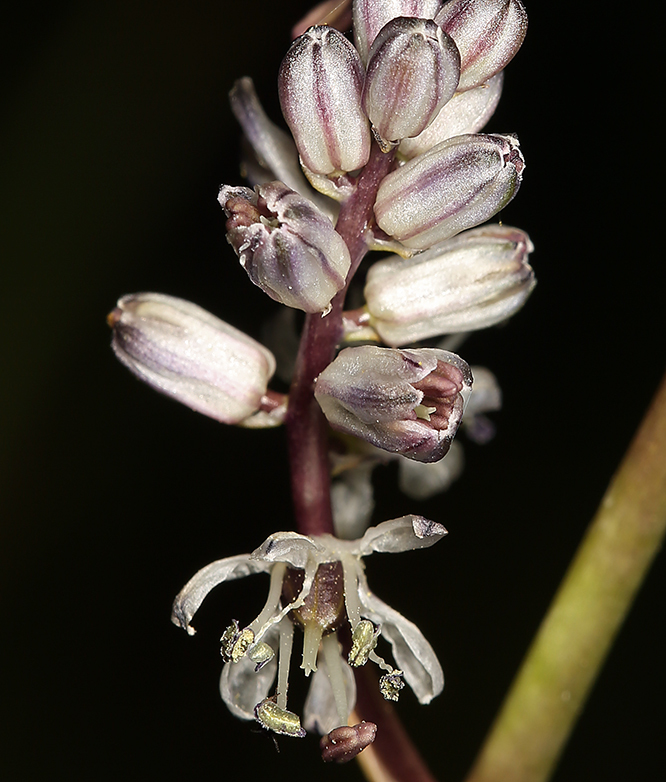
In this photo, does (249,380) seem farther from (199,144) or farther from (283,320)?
(199,144)

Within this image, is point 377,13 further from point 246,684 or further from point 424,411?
point 246,684

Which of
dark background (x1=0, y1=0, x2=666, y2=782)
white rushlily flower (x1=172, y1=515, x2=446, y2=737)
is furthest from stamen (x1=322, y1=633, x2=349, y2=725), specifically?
dark background (x1=0, y1=0, x2=666, y2=782)

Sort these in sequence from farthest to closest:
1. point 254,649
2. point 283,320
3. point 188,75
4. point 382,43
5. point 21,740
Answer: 1. point 188,75
2. point 21,740
3. point 283,320
4. point 254,649
5. point 382,43

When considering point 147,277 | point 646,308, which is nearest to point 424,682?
point 147,277

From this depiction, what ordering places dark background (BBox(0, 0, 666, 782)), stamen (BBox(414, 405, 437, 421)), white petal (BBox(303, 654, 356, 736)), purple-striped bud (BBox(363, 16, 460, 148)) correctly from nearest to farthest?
purple-striped bud (BBox(363, 16, 460, 148)), stamen (BBox(414, 405, 437, 421)), white petal (BBox(303, 654, 356, 736)), dark background (BBox(0, 0, 666, 782))

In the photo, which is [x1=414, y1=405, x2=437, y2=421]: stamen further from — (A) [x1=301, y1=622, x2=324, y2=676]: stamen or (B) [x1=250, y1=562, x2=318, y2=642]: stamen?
(A) [x1=301, y1=622, x2=324, y2=676]: stamen

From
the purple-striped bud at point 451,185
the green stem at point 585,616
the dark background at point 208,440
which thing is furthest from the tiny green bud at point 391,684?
the dark background at point 208,440
